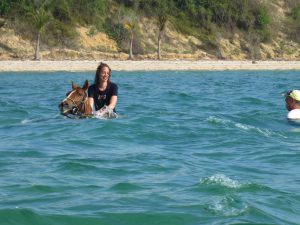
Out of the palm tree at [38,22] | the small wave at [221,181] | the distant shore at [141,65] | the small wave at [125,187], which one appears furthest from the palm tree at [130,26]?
the small wave at [125,187]

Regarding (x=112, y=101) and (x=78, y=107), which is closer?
(x=78, y=107)

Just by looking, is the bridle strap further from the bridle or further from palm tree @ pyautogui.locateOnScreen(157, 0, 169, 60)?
palm tree @ pyautogui.locateOnScreen(157, 0, 169, 60)

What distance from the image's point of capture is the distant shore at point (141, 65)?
1706 inches

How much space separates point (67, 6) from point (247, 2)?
828 inches

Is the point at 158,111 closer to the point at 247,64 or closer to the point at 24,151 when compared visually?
the point at 24,151

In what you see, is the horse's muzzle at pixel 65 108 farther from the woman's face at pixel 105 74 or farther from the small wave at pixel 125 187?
the small wave at pixel 125 187

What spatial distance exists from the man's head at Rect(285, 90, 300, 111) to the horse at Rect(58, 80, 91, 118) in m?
3.81

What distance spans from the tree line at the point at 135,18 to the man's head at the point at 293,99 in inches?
1422

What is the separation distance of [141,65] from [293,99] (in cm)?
3477

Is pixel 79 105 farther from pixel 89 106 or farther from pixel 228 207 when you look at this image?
pixel 228 207

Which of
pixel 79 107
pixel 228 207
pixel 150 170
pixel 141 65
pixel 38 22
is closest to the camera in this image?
pixel 228 207

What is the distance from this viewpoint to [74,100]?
12656 mm

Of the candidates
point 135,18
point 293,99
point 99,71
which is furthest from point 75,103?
point 135,18

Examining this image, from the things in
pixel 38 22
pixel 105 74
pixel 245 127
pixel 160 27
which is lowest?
pixel 245 127
